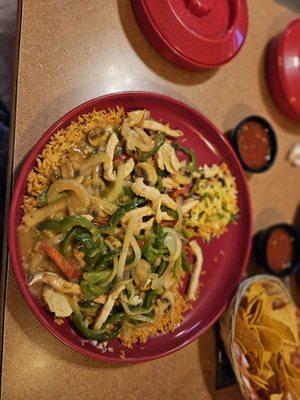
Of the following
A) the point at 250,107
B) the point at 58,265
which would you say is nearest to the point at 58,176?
the point at 58,265

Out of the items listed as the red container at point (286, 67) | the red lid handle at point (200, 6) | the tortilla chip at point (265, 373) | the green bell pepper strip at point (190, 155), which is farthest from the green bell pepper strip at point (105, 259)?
the red container at point (286, 67)

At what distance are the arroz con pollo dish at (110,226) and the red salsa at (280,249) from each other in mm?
655

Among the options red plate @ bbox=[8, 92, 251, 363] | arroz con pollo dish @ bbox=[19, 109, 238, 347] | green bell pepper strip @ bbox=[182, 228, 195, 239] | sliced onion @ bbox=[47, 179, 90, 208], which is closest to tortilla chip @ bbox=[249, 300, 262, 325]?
red plate @ bbox=[8, 92, 251, 363]

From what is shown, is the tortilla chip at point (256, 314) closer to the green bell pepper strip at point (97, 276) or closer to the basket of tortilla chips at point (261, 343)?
the basket of tortilla chips at point (261, 343)

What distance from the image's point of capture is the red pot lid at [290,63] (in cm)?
249

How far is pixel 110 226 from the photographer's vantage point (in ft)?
5.88

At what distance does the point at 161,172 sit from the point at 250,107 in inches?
34.1

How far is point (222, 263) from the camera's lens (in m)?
2.26

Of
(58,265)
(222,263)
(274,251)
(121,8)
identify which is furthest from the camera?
(274,251)

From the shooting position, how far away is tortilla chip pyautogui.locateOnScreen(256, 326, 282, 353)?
82.1 inches

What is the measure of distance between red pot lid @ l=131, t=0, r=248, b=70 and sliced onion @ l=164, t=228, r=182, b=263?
0.88 m

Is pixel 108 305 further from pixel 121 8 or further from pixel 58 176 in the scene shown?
pixel 121 8

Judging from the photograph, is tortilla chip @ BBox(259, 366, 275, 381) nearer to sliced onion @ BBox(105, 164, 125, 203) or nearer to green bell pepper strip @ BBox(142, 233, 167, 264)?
green bell pepper strip @ BBox(142, 233, 167, 264)

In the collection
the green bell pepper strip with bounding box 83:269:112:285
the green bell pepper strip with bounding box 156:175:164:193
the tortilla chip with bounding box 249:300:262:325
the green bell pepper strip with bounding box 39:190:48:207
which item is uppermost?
the green bell pepper strip with bounding box 39:190:48:207
